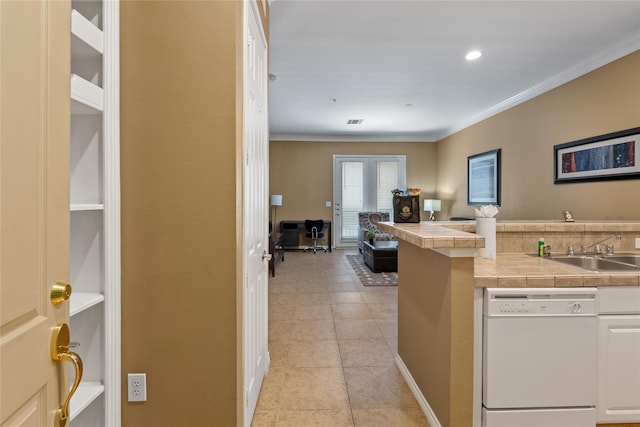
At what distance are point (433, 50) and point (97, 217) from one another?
12.1 feet

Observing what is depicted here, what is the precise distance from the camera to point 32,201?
66cm

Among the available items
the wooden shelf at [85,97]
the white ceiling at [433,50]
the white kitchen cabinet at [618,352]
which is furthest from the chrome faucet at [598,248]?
the wooden shelf at [85,97]

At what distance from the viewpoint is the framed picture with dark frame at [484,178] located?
5.90 m

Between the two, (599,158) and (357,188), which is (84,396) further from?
(357,188)

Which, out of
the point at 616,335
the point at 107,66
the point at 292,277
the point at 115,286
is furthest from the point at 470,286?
the point at 292,277

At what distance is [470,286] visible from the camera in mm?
1670

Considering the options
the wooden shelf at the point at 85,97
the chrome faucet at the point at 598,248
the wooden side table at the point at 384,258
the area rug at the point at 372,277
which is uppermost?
the wooden shelf at the point at 85,97

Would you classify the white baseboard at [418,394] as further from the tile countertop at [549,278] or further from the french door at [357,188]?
the french door at [357,188]

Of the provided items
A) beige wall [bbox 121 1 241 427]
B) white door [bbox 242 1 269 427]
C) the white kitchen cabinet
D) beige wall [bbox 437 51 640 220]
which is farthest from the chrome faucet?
beige wall [bbox 121 1 241 427]

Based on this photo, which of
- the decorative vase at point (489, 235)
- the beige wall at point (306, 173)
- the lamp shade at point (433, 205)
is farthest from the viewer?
the beige wall at point (306, 173)

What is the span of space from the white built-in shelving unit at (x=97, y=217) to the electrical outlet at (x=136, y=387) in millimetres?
66

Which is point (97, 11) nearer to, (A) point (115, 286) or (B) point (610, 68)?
(A) point (115, 286)

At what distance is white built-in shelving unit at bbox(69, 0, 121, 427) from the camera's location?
4.50 ft

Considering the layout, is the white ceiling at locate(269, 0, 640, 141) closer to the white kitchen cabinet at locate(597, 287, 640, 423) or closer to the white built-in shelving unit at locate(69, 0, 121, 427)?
the white built-in shelving unit at locate(69, 0, 121, 427)
